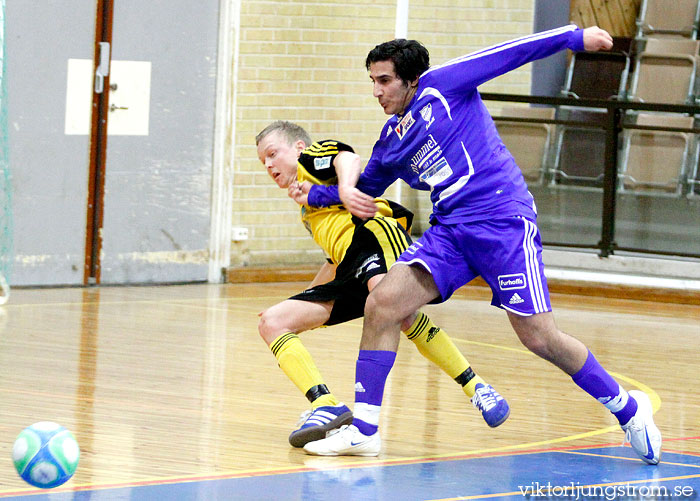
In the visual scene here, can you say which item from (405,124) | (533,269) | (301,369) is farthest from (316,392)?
(405,124)

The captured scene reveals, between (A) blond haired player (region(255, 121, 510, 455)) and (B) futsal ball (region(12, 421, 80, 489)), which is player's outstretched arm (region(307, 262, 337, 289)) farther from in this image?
(B) futsal ball (region(12, 421, 80, 489))

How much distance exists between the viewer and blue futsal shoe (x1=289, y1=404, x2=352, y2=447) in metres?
4.96

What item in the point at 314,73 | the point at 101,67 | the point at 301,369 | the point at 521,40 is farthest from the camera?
the point at 314,73

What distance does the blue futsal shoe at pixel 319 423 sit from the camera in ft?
16.3

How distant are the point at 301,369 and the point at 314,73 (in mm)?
5499

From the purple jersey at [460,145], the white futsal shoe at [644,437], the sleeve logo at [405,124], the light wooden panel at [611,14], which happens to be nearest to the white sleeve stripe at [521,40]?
the purple jersey at [460,145]

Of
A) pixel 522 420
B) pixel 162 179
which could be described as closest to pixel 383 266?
pixel 522 420

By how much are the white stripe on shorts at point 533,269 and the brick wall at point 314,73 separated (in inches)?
213

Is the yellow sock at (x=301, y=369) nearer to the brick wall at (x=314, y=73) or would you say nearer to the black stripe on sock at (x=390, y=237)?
the black stripe on sock at (x=390, y=237)

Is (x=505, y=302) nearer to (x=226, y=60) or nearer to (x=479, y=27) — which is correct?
(x=226, y=60)

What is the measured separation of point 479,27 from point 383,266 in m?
5.98

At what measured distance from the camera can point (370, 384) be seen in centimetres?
479

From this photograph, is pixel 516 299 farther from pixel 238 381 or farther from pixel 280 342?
pixel 238 381

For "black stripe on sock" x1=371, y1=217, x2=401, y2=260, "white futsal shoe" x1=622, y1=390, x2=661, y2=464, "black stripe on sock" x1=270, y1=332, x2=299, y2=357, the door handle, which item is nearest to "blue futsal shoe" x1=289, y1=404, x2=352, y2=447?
"black stripe on sock" x1=270, y1=332, x2=299, y2=357
